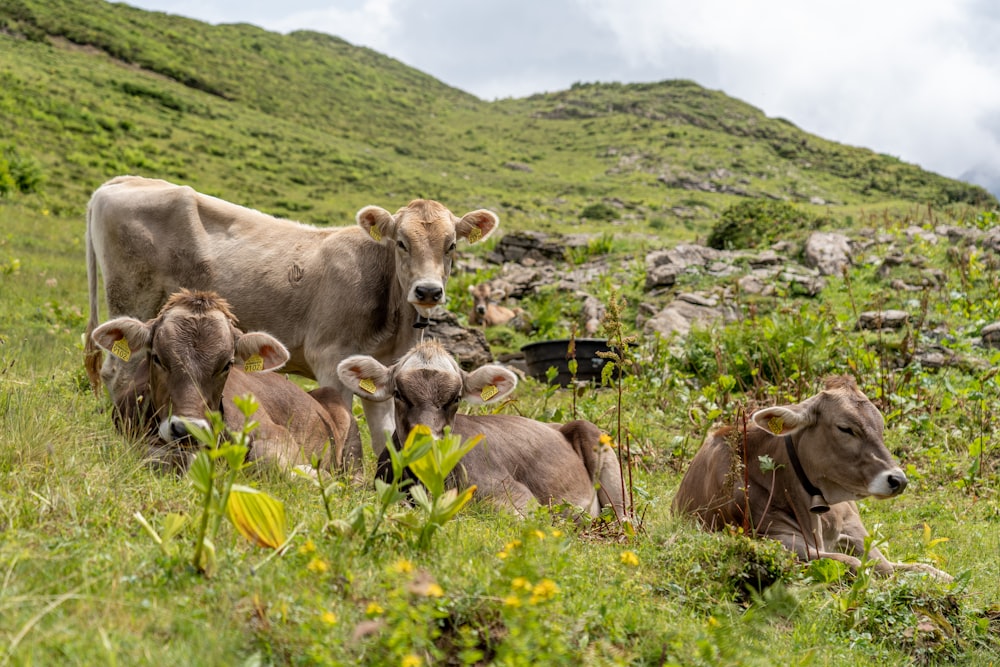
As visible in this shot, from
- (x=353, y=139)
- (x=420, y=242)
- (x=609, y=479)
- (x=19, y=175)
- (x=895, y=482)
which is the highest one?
(x=353, y=139)

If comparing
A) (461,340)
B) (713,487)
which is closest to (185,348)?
(713,487)

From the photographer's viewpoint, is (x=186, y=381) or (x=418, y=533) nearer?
(x=418, y=533)

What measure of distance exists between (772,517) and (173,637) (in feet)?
14.6

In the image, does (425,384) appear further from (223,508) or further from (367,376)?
(223,508)

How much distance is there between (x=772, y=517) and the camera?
20.7ft

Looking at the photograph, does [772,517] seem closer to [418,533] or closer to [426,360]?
[426,360]

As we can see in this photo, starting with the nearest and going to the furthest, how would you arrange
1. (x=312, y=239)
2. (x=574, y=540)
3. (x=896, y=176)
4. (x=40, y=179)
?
(x=574, y=540) < (x=312, y=239) < (x=40, y=179) < (x=896, y=176)

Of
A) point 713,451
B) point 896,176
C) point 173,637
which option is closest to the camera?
point 173,637

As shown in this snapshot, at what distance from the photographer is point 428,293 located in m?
7.44

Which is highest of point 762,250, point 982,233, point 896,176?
point 896,176

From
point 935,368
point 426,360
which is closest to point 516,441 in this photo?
point 426,360

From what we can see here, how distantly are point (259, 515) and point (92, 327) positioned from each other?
572 cm

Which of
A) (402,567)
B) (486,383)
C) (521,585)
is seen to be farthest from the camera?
(486,383)

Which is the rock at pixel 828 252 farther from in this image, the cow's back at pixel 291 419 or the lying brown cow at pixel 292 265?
the cow's back at pixel 291 419
